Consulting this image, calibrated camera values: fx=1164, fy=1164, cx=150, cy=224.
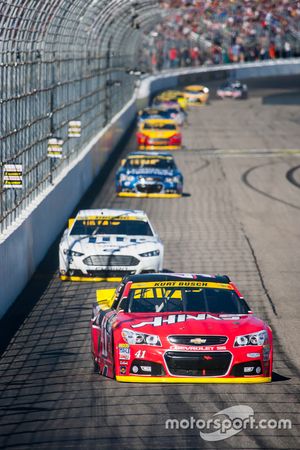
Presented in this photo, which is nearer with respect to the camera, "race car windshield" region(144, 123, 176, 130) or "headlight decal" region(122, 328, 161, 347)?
"headlight decal" region(122, 328, 161, 347)

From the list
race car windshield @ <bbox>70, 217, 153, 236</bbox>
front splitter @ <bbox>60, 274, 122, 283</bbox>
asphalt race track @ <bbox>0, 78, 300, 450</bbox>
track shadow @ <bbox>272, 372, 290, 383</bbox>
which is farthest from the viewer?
race car windshield @ <bbox>70, 217, 153, 236</bbox>

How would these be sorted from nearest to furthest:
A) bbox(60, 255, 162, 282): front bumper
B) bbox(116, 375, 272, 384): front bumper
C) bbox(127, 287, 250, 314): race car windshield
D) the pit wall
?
bbox(116, 375, 272, 384): front bumper
bbox(127, 287, 250, 314): race car windshield
the pit wall
bbox(60, 255, 162, 282): front bumper

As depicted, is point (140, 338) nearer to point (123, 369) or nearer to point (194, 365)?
point (123, 369)

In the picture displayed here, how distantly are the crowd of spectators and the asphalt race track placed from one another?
47.8 metres

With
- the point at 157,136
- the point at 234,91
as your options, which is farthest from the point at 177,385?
the point at 234,91

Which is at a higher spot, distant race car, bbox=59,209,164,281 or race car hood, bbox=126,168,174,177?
distant race car, bbox=59,209,164,281

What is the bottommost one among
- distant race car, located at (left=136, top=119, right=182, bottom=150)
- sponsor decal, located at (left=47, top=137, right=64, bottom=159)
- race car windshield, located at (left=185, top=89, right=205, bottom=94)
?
race car windshield, located at (left=185, top=89, right=205, bottom=94)

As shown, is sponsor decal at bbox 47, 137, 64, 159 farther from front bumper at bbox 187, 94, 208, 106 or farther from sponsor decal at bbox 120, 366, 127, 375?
front bumper at bbox 187, 94, 208, 106

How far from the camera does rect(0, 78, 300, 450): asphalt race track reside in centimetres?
949

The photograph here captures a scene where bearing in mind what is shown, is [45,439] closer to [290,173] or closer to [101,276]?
[101,276]

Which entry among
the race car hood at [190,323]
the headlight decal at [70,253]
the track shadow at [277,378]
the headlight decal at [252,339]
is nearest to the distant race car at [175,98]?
the headlight decal at [70,253]

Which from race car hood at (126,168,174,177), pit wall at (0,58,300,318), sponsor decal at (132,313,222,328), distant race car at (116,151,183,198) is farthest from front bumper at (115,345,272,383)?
race car hood at (126,168,174,177)

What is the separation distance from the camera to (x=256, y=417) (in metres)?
10.1

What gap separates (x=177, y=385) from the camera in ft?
37.6
